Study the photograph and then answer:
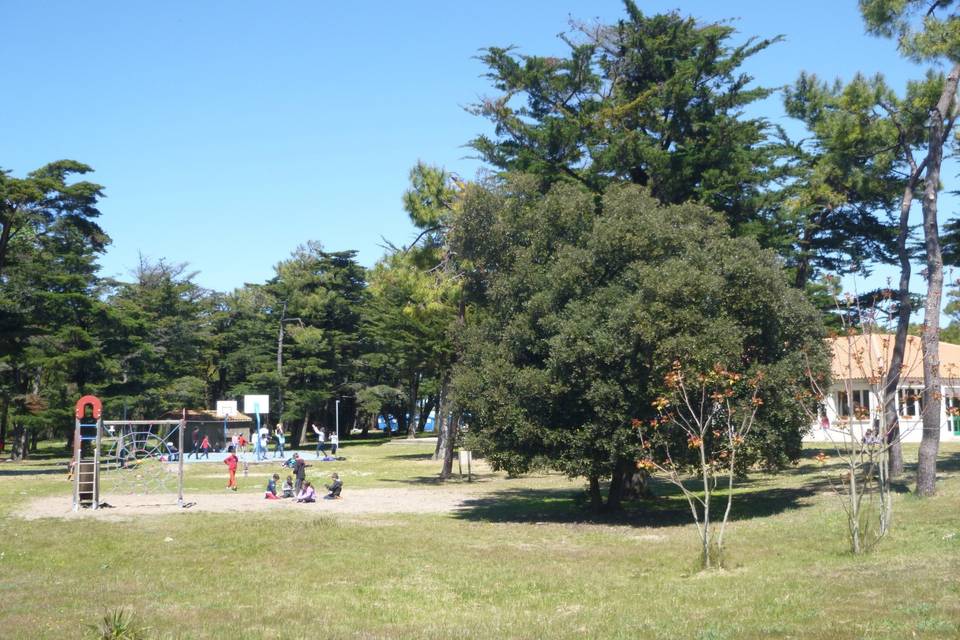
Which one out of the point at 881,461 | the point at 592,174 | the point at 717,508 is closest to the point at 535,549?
the point at 881,461

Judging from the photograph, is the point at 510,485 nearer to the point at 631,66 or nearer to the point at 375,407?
the point at 631,66

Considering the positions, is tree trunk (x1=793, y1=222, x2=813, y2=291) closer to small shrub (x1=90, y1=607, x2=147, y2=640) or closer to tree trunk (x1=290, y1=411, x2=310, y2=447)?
small shrub (x1=90, y1=607, x2=147, y2=640)

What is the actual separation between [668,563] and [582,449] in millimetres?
5264

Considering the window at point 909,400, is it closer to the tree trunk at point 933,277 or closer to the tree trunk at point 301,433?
the tree trunk at point 933,277

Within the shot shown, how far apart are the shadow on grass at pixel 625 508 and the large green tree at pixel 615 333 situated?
3.76 feet

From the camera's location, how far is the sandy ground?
24.0 metres

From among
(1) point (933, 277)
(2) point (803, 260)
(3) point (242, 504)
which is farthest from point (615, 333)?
(2) point (803, 260)

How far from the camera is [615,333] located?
19.7m

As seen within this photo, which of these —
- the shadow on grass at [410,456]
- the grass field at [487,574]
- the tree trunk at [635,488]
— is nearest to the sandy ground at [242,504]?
the grass field at [487,574]

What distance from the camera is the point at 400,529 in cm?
2061

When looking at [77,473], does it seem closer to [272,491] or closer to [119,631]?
[272,491]

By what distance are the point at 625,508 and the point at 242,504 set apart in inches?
451

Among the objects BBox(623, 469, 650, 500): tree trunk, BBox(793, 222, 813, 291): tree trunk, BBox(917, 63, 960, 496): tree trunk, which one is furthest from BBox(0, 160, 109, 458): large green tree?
BBox(917, 63, 960, 496): tree trunk

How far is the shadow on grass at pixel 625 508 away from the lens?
73.4ft
